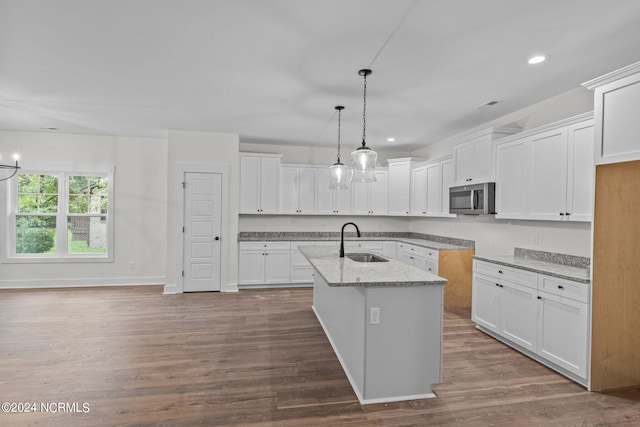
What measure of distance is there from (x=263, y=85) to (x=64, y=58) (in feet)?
5.74

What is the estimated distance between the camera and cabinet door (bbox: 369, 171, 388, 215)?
6547 mm

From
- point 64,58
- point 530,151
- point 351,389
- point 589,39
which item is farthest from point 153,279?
point 589,39

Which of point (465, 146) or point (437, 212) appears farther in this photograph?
point (437, 212)

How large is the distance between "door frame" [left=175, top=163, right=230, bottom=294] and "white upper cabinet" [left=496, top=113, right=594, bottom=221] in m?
4.12

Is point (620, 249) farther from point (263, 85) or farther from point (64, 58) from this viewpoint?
point (64, 58)

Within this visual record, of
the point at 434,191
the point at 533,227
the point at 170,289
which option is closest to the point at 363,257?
the point at 533,227

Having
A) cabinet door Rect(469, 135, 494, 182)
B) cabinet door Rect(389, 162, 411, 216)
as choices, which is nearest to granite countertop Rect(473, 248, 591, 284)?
cabinet door Rect(469, 135, 494, 182)

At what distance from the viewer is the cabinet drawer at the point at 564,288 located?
2607mm

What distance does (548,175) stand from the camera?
3.32 metres

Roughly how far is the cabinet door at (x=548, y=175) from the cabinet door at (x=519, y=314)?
31.6 inches

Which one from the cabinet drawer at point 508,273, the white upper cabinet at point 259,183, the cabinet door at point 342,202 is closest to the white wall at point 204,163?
the white upper cabinet at point 259,183

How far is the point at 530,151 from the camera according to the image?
3.54 m

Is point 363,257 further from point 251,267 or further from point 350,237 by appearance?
point 350,237

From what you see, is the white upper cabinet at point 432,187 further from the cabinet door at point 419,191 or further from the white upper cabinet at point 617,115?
the white upper cabinet at point 617,115
